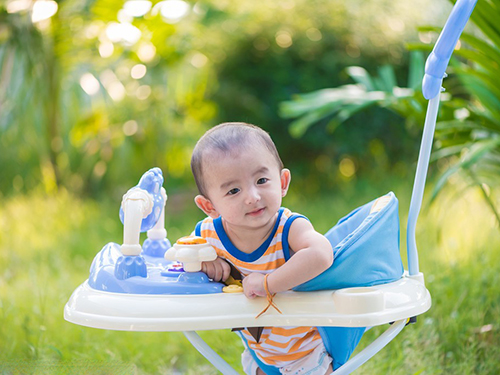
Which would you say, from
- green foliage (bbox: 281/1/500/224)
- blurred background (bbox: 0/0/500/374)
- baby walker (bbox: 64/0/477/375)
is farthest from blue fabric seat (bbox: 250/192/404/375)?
blurred background (bbox: 0/0/500/374)

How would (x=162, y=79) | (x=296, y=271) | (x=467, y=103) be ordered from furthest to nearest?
(x=162, y=79), (x=467, y=103), (x=296, y=271)

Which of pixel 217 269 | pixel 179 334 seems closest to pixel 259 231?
pixel 217 269

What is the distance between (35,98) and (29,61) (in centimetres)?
34

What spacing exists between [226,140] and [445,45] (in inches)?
22.2

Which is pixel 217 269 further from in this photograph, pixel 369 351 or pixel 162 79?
pixel 162 79

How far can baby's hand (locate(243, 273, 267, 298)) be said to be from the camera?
4.70ft

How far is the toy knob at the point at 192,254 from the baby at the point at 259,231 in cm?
8

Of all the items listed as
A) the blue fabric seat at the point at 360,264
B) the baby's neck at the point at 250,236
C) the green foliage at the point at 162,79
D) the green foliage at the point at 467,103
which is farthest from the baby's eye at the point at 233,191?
the green foliage at the point at 162,79

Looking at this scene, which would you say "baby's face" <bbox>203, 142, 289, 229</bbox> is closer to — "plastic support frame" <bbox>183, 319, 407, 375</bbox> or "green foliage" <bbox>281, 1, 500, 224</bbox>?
"plastic support frame" <bbox>183, 319, 407, 375</bbox>

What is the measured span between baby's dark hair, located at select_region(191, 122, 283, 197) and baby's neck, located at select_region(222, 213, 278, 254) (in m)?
0.15

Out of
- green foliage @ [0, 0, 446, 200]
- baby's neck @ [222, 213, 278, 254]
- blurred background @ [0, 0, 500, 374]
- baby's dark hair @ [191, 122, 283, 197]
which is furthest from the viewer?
green foliage @ [0, 0, 446, 200]

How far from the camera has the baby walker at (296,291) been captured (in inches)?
54.9

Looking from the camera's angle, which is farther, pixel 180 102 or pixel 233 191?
pixel 180 102

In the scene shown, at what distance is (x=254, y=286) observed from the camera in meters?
1.44
